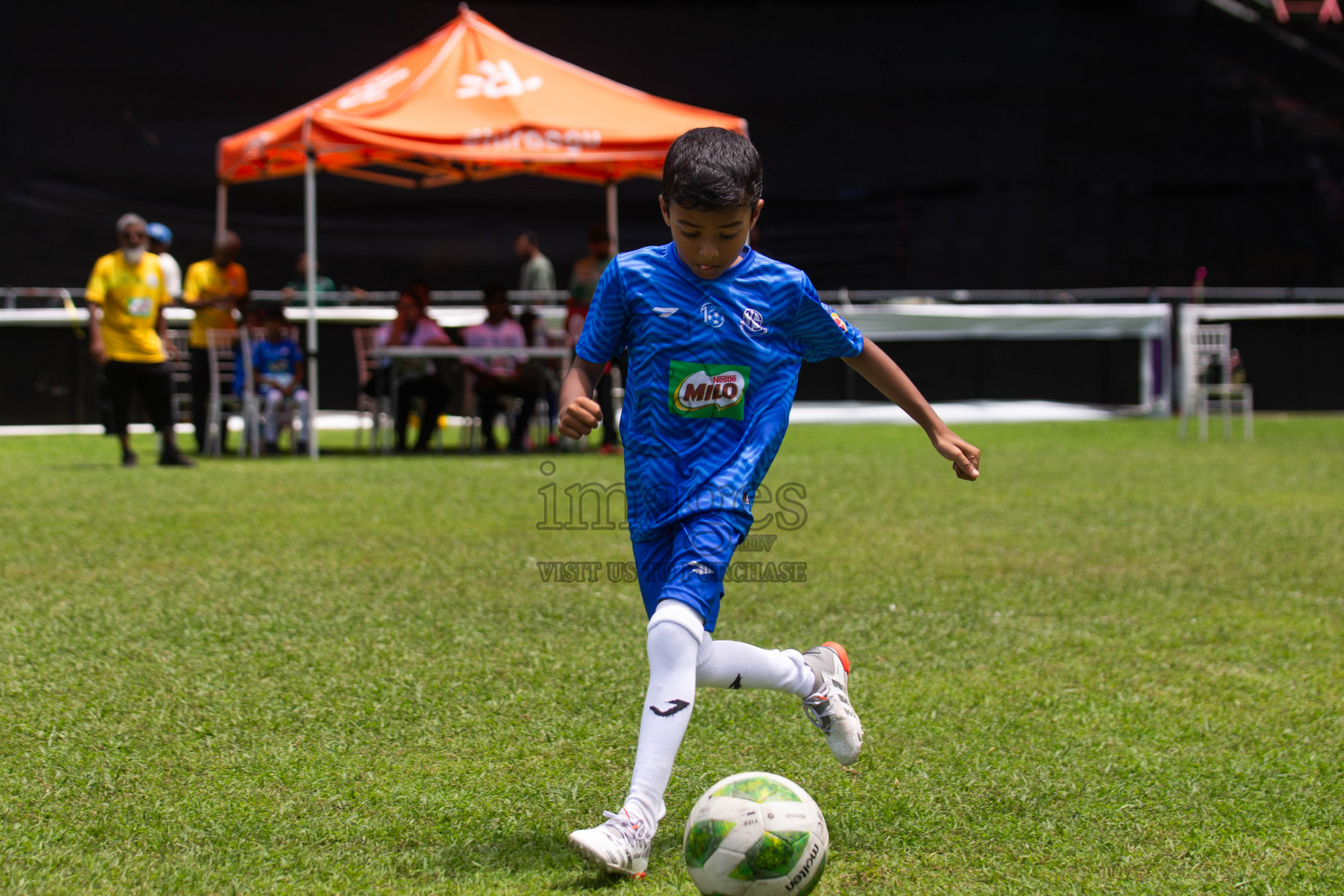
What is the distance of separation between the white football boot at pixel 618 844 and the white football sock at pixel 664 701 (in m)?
0.03

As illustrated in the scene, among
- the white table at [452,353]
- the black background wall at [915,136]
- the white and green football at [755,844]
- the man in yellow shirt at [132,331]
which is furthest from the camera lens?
the black background wall at [915,136]

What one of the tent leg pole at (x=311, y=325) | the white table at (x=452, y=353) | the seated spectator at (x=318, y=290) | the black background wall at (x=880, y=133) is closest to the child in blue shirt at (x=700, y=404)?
the white table at (x=452, y=353)

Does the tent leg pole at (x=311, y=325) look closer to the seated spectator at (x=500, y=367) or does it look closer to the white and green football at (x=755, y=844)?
the seated spectator at (x=500, y=367)

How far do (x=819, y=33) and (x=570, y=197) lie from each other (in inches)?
188

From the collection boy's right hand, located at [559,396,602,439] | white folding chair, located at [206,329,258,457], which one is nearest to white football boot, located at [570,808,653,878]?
boy's right hand, located at [559,396,602,439]

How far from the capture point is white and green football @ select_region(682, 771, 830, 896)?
7.93 ft

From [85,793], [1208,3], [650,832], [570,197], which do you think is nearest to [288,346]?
[570,197]

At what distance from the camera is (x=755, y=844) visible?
95.3 inches

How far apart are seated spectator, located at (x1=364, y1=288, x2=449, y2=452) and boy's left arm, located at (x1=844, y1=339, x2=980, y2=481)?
32.3ft

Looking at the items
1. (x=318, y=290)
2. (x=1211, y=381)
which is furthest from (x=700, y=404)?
(x=318, y=290)

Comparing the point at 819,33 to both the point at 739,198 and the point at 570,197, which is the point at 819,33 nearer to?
the point at 570,197

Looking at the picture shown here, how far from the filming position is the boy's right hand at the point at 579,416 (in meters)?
2.72

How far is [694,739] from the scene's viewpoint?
354 centimetres

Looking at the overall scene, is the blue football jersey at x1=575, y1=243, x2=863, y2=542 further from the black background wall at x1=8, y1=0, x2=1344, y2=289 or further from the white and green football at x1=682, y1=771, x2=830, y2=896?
the black background wall at x1=8, y1=0, x2=1344, y2=289
